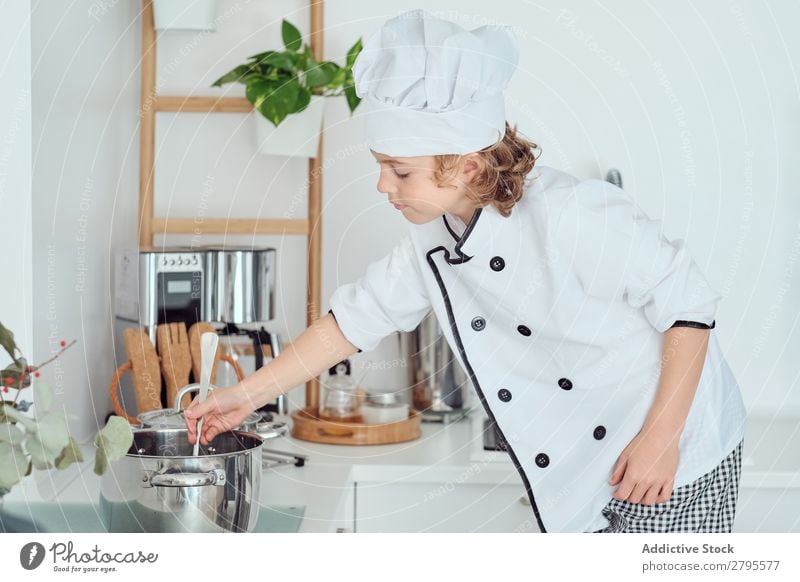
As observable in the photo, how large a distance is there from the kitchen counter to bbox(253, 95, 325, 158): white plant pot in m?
0.37

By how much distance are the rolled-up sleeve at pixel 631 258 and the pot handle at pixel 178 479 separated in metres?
0.34

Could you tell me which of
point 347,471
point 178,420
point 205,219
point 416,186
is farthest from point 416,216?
point 205,219

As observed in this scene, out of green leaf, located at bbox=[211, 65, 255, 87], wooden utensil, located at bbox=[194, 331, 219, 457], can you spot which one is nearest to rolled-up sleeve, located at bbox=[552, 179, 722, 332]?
wooden utensil, located at bbox=[194, 331, 219, 457]

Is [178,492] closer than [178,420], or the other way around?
[178,492]

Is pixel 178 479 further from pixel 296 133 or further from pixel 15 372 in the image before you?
pixel 296 133

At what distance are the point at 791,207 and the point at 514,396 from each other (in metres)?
0.70

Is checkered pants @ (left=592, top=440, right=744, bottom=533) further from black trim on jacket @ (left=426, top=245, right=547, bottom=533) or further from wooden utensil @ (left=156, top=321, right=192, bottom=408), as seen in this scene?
wooden utensil @ (left=156, top=321, right=192, bottom=408)

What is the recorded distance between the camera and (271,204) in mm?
1443

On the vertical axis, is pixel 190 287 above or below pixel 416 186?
below

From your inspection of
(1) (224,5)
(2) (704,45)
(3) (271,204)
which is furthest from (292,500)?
(2) (704,45)

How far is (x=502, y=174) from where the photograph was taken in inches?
32.7

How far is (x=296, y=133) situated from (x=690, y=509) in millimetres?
742

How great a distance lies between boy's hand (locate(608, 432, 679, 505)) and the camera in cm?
82
